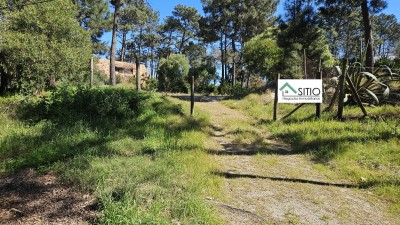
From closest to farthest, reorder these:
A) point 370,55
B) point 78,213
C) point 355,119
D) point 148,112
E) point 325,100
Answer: point 78,213 → point 355,119 → point 148,112 → point 325,100 → point 370,55

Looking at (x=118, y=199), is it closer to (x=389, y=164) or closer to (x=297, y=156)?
(x=297, y=156)

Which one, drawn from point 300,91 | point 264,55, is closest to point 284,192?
point 300,91

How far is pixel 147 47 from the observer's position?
4441 cm

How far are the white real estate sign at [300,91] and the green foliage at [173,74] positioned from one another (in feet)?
55.8

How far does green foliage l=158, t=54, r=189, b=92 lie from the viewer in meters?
24.4

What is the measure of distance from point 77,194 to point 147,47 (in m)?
43.1

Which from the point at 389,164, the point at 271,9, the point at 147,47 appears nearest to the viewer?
the point at 389,164

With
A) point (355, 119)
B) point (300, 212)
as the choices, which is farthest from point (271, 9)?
point (300, 212)

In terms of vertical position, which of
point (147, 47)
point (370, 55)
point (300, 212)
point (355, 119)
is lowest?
point (300, 212)

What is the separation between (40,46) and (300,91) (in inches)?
397

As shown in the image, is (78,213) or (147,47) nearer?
(78,213)

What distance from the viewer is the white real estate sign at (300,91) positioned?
775 cm

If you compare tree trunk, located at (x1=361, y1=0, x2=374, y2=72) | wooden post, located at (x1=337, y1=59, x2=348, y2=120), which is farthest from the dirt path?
tree trunk, located at (x1=361, y1=0, x2=374, y2=72)

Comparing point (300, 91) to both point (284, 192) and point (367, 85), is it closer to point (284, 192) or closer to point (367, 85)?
point (367, 85)
